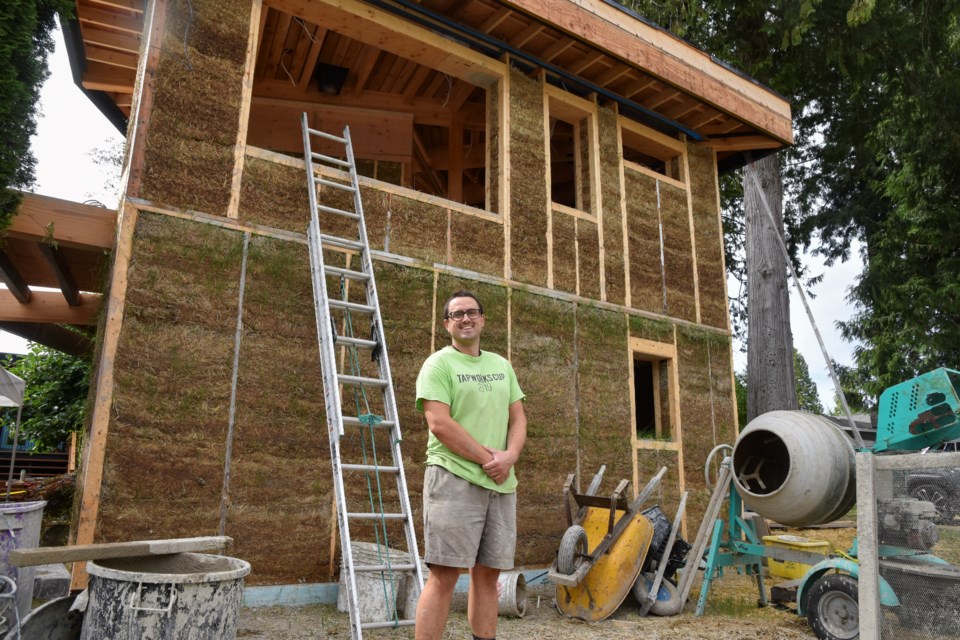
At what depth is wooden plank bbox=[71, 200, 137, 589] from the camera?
461cm

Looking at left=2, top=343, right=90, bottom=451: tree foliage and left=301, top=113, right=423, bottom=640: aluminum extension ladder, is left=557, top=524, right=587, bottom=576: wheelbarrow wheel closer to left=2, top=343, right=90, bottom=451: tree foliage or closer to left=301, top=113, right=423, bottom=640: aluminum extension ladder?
left=301, top=113, right=423, bottom=640: aluminum extension ladder

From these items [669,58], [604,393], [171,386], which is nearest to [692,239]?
[669,58]

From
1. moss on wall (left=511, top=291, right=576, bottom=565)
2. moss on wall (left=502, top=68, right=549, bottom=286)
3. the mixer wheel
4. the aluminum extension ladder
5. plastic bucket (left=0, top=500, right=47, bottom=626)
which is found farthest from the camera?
moss on wall (left=502, top=68, right=549, bottom=286)

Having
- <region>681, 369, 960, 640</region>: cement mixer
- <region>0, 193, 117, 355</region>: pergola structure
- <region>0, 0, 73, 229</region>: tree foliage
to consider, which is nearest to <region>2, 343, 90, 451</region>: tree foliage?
<region>0, 193, 117, 355</region>: pergola structure

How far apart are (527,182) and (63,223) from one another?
15.3ft

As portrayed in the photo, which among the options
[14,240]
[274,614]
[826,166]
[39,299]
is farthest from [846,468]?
[826,166]

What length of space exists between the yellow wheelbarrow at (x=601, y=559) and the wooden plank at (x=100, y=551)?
3.04 metres

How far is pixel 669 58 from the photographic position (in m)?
8.24

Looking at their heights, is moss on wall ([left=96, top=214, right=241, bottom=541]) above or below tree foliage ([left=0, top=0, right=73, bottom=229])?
below

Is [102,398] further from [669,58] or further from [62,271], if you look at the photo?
[669,58]

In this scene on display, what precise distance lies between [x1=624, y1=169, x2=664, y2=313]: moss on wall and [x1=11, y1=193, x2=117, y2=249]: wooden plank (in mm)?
5834

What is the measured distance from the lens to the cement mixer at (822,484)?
4.36 m

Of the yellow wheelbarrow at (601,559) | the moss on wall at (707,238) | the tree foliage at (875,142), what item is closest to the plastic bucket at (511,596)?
the yellow wheelbarrow at (601,559)

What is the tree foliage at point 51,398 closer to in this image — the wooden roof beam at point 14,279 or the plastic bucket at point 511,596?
the wooden roof beam at point 14,279
